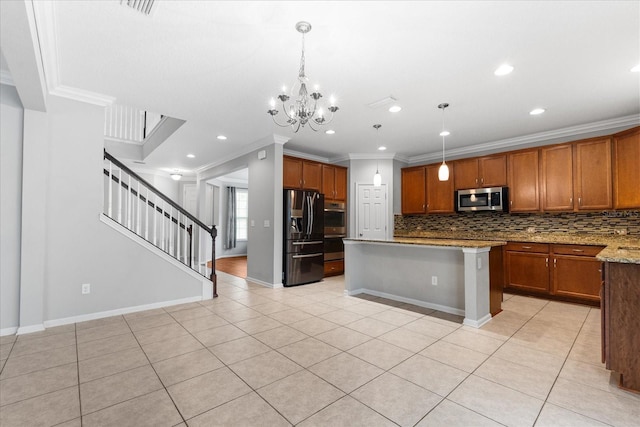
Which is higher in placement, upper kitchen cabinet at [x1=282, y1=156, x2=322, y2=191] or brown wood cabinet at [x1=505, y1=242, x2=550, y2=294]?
upper kitchen cabinet at [x1=282, y1=156, x2=322, y2=191]

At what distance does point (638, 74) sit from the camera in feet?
9.80

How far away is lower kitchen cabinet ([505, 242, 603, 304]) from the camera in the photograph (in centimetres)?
407

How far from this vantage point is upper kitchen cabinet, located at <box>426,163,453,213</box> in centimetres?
586

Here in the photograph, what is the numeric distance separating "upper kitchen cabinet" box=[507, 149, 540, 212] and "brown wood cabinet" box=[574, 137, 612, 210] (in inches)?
20.2

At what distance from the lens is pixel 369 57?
2.71m

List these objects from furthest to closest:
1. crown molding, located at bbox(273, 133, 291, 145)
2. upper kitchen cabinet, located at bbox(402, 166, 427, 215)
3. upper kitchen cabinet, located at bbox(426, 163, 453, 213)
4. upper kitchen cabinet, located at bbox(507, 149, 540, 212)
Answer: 1. upper kitchen cabinet, located at bbox(402, 166, 427, 215)
2. upper kitchen cabinet, located at bbox(426, 163, 453, 213)
3. crown molding, located at bbox(273, 133, 291, 145)
4. upper kitchen cabinet, located at bbox(507, 149, 540, 212)

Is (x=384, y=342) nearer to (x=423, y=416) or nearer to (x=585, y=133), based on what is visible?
(x=423, y=416)

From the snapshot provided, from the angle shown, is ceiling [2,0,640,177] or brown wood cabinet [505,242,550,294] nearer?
ceiling [2,0,640,177]

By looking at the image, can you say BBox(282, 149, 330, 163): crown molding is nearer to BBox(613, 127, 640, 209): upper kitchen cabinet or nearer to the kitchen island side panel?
the kitchen island side panel

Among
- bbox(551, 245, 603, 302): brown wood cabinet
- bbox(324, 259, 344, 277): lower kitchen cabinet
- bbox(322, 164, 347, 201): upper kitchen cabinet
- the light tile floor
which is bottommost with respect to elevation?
the light tile floor

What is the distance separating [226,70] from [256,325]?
2706 millimetres

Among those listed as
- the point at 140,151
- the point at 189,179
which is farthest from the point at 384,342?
the point at 189,179

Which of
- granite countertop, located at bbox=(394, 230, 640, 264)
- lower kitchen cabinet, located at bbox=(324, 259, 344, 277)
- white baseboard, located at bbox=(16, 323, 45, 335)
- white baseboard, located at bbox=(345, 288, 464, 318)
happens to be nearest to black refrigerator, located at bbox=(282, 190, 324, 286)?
lower kitchen cabinet, located at bbox=(324, 259, 344, 277)

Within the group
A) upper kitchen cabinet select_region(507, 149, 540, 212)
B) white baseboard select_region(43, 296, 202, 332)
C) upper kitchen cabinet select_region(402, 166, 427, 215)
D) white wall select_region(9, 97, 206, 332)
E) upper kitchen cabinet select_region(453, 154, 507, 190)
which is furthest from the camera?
upper kitchen cabinet select_region(402, 166, 427, 215)
